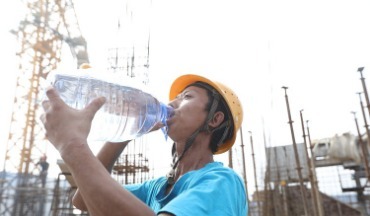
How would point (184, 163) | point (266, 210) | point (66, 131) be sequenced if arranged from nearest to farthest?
1. point (66, 131)
2. point (184, 163)
3. point (266, 210)

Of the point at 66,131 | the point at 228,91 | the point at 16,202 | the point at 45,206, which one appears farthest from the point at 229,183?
the point at 16,202

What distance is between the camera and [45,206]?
1379cm

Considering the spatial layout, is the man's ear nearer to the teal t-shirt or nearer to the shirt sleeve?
the teal t-shirt

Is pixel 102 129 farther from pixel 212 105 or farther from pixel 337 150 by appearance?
pixel 337 150

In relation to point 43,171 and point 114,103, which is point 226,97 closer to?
point 114,103

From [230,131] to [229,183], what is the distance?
0.57 m

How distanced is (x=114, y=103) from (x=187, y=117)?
0.40 meters

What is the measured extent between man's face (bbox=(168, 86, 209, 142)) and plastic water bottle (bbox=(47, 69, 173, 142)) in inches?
1.7

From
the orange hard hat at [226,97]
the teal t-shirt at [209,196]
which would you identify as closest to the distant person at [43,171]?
the orange hard hat at [226,97]

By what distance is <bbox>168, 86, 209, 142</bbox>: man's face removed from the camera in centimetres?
142

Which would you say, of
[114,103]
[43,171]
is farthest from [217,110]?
[43,171]

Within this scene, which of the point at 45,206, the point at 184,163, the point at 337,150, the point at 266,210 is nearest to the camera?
the point at 184,163

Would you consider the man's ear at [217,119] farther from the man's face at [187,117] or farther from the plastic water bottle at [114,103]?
the plastic water bottle at [114,103]

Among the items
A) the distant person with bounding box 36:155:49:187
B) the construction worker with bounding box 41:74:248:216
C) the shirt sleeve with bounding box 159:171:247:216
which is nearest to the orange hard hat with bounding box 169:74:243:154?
the construction worker with bounding box 41:74:248:216
